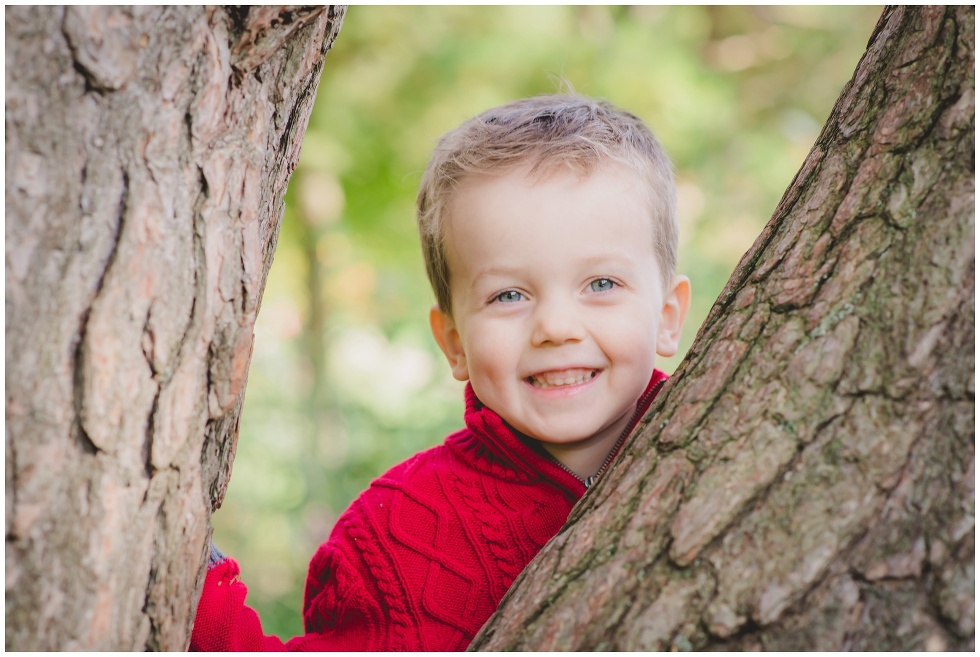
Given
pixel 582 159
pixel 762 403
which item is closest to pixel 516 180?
pixel 582 159

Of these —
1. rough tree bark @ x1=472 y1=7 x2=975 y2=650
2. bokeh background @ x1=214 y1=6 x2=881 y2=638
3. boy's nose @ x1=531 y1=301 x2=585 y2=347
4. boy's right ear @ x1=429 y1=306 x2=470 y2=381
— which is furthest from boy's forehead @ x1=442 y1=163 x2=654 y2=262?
bokeh background @ x1=214 y1=6 x2=881 y2=638

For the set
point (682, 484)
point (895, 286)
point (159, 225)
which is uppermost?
point (159, 225)

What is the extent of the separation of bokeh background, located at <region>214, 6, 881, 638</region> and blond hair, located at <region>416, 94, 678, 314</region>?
91.9 inches

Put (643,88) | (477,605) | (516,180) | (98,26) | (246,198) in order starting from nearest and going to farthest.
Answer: (98,26), (246,198), (477,605), (516,180), (643,88)

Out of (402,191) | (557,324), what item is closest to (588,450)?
(557,324)

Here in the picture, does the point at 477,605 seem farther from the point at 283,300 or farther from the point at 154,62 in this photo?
the point at 283,300

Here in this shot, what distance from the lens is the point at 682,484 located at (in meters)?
1.13

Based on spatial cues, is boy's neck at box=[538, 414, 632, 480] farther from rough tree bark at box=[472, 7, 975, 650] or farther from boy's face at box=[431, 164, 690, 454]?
rough tree bark at box=[472, 7, 975, 650]

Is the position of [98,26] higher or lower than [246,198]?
higher

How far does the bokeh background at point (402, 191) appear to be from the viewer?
457 cm

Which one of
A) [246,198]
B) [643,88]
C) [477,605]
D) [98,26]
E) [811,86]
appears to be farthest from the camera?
[811,86]

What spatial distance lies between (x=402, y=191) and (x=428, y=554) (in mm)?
4197

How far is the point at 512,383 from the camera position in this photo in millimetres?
1784

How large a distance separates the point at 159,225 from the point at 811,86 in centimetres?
626
